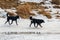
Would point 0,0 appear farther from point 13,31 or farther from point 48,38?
point 48,38

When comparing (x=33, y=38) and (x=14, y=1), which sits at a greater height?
(x=33, y=38)

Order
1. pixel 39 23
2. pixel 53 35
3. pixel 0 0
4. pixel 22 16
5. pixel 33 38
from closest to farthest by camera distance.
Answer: pixel 33 38, pixel 53 35, pixel 39 23, pixel 22 16, pixel 0 0

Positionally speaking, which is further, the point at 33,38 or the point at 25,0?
the point at 25,0

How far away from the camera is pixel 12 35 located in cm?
1349

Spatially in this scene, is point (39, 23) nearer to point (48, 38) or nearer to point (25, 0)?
point (48, 38)

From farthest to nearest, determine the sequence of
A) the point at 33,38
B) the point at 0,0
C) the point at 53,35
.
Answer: the point at 0,0 → the point at 53,35 → the point at 33,38

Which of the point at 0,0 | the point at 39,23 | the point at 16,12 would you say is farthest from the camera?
the point at 0,0

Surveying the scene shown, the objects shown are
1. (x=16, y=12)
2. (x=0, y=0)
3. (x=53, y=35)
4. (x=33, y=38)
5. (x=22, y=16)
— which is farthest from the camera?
(x=0, y=0)

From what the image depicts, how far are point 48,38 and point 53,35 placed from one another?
2.89ft

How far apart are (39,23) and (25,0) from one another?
15287 mm

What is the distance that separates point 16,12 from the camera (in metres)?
23.0

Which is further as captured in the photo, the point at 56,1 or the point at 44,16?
the point at 56,1

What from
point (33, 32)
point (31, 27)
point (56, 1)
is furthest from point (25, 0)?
point (33, 32)

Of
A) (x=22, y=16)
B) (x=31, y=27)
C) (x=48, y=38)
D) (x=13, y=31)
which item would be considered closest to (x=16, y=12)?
(x=22, y=16)
